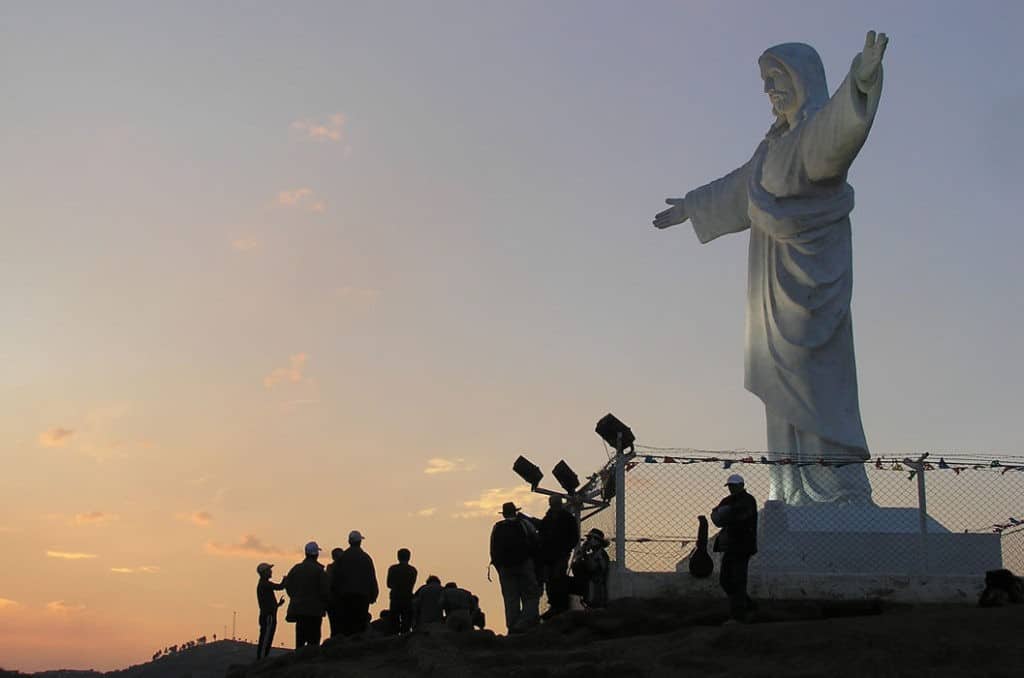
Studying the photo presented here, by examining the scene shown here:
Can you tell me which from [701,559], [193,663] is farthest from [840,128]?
[193,663]

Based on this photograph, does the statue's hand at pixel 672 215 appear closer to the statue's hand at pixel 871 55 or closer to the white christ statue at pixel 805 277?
the white christ statue at pixel 805 277

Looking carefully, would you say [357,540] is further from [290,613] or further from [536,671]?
[536,671]

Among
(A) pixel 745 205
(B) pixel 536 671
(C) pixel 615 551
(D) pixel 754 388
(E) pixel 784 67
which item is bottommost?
(B) pixel 536 671

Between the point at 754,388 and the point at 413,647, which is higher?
the point at 754,388

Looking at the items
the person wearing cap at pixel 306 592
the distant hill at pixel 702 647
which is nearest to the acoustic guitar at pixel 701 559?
the distant hill at pixel 702 647

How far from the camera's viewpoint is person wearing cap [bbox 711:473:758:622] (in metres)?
11.5

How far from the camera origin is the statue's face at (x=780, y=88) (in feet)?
54.9

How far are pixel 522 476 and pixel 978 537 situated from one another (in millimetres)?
5093

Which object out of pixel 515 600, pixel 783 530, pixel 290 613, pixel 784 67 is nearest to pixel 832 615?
pixel 783 530

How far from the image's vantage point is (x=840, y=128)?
1548cm

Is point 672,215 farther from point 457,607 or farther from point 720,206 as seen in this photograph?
point 457,607

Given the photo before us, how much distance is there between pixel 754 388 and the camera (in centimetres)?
1672

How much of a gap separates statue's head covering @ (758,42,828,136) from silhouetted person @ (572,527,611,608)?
5.91m

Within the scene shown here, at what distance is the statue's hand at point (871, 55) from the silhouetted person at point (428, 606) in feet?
23.3
